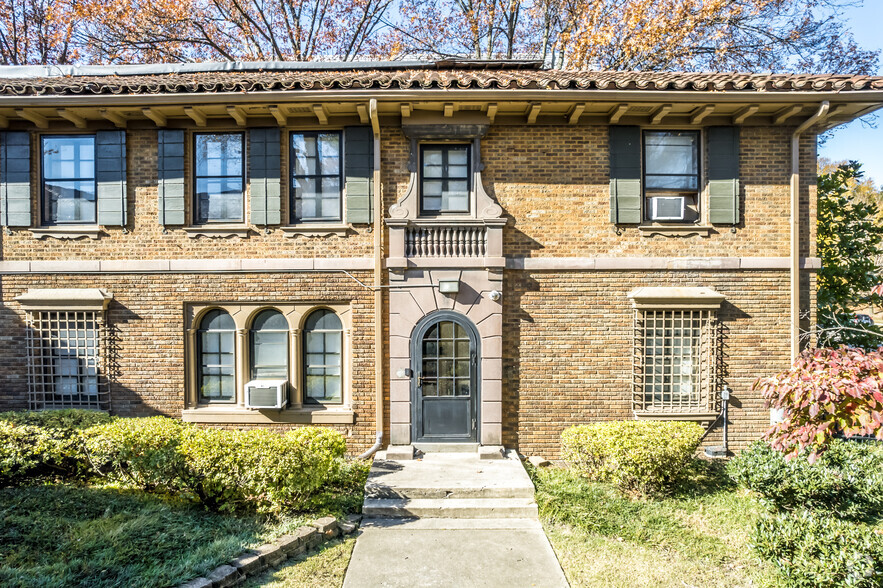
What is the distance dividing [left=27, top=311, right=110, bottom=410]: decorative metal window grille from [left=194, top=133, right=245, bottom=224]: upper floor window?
8.93ft

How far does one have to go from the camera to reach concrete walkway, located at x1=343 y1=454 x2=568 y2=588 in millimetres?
5105

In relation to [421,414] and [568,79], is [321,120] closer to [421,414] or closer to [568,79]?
[568,79]

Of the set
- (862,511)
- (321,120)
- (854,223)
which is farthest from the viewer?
(854,223)

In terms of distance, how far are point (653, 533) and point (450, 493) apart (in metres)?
2.65

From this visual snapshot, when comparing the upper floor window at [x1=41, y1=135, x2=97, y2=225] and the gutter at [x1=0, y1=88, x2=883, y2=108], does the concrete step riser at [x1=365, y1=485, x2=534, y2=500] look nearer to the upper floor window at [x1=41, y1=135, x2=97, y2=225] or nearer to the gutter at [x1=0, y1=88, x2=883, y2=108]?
the gutter at [x1=0, y1=88, x2=883, y2=108]

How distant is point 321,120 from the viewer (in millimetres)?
7852

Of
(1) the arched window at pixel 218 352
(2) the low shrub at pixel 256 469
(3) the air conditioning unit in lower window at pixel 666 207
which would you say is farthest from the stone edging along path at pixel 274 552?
(3) the air conditioning unit in lower window at pixel 666 207

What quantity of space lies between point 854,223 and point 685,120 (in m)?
5.39

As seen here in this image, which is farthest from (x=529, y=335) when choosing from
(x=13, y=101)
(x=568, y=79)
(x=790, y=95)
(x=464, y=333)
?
(x=13, y=101)

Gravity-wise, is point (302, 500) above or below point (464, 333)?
below

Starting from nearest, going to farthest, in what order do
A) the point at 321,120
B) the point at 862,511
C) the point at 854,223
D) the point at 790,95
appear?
the point at 862,511, the point at 790,95, the point at 321,120, the point at 854,223

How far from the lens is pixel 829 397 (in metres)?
4.14

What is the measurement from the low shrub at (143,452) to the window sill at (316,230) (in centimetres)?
340

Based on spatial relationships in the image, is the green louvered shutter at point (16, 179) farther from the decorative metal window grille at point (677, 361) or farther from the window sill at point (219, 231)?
the decorative metal window grille at point (677, 361)
